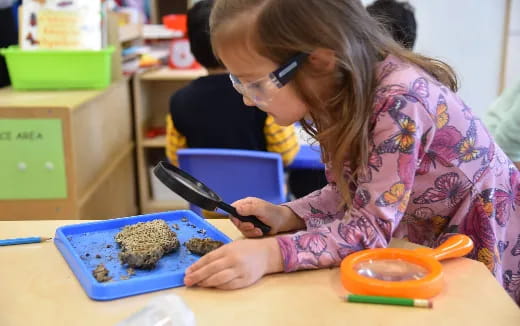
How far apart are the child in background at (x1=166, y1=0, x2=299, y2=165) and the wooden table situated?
1.00 meters

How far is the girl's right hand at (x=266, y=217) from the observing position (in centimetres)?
87

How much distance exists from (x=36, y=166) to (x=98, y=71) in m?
0.43

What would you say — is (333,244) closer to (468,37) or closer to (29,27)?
(29,27)

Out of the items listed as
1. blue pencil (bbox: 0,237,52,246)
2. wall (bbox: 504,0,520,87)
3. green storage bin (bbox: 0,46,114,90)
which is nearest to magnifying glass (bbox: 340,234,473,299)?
blue pencil (bbox: 0,237,52,246)

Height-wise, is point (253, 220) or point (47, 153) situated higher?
point (253, 220)

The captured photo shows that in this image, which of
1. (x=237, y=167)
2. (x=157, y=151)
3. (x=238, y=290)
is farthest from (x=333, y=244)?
(x=157, y=151)

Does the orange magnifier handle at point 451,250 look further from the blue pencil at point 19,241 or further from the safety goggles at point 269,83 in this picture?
the blue pencil at point 19,241

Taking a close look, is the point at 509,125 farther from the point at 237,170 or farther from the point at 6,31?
the point at 6,31

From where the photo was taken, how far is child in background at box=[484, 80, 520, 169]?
170 centimetres

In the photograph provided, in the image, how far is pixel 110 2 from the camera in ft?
7.57

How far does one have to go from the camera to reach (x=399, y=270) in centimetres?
71

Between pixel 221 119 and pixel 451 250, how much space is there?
106 cm

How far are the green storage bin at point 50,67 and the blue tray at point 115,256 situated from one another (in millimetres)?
1154

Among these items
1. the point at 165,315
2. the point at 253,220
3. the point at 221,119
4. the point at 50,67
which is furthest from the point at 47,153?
the point at 165,315
